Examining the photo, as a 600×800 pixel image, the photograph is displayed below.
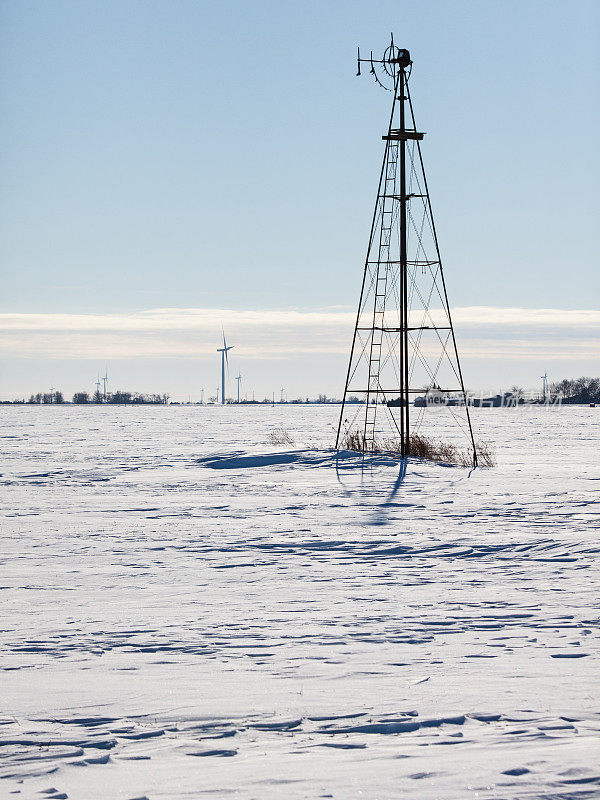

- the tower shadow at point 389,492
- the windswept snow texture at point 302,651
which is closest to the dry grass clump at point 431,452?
the tower shadow at point 389,492

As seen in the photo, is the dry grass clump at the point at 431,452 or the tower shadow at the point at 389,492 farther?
the dry grass clump at the point at 431,452

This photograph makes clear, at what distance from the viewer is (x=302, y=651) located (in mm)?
7156

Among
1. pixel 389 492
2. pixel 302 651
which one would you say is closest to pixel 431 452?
pixel 389 492

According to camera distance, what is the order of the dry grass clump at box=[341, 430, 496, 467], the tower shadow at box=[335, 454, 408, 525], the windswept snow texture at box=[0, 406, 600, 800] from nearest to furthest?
1. the windswept snow texture at box=[0, 406, 600, 800]
2. the tower shadow at box=[335, 454, 408, 525]
3. the dry grass clump at box=[341, 430, 496, 467]

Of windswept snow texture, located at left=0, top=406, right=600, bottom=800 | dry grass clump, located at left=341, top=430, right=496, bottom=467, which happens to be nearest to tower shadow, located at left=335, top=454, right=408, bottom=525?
windswept snow texture, located at left=0, top=406, right=600, bottom=800

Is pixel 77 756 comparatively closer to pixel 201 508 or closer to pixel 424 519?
pixel 424 519

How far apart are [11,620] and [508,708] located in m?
5.14

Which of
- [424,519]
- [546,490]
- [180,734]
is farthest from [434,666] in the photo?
[546,490]

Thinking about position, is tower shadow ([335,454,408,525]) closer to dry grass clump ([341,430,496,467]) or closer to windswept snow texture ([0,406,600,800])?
windswept snow texture ([0,406,600,800])

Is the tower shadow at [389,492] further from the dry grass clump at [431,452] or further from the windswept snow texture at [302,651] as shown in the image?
the dry grass clump at [431,452]

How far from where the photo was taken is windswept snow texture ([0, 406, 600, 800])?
15.6 ft

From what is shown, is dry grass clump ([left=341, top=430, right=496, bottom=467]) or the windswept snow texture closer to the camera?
the windswept snow texture

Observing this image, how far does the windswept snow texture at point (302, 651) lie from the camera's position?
474 centimetres

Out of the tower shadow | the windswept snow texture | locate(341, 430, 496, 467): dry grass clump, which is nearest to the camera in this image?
the windswept snow texture
